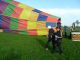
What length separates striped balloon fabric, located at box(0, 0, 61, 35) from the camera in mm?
28781

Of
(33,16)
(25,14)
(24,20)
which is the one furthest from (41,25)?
(25,14)

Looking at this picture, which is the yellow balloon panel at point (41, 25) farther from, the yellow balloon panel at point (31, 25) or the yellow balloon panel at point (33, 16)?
the yellow balloon panel at point (33, 16)

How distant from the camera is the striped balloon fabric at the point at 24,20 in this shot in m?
28.8

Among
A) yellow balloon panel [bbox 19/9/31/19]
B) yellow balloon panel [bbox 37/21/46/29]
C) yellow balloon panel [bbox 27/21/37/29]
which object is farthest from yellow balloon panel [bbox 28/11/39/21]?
yellow balloon panel [bbox 37/21/46/29]

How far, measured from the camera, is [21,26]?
29.0 m

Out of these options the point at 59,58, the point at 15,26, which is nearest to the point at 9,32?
the point at 15,26

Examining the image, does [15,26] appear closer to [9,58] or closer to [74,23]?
[74,23]

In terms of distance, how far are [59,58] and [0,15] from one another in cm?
1478

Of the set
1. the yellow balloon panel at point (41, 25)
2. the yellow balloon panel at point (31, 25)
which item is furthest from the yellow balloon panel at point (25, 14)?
the yellow balloon panel at point (41, 25)

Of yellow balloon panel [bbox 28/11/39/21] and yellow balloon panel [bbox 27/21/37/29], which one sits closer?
yellow balloon panel [bbox 27/21/37/29]

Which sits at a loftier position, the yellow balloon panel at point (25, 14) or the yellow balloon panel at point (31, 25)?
the yellow balloon panel at point (25, 14)

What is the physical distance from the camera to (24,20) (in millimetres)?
29016

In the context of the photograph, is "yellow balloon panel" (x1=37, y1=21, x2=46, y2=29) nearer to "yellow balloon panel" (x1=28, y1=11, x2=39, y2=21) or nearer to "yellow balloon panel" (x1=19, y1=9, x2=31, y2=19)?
"yellow balloon panel" (x1=28, y1=11, x2=39, y2=21)

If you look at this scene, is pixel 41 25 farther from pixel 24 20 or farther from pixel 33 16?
pixel 24 20
